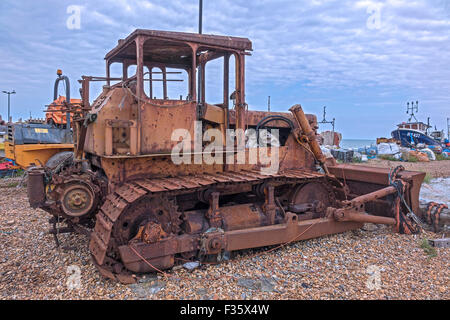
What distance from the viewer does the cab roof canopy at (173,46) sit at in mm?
4670

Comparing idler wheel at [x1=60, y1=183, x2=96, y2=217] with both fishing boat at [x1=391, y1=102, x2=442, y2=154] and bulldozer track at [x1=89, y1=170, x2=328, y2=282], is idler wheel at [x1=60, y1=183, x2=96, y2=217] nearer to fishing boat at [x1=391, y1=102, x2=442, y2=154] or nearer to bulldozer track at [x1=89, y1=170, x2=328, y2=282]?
bulldozer track at [x1=89, y1=170, x2=328, y2=282]

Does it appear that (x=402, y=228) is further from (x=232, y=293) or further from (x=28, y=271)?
(x=28, y=271)

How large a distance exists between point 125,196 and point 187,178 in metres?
0.94

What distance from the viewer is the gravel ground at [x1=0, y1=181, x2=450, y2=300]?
4.01 m

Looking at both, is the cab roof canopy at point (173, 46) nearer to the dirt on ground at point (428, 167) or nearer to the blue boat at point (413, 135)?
the dirt on ground at point (428, 167)

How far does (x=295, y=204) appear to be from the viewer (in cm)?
586

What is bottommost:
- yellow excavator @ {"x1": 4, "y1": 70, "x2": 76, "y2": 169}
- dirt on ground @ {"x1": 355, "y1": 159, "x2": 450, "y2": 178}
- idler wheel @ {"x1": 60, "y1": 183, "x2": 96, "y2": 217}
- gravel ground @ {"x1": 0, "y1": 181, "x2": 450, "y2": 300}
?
gravel ground @ {"x1": 0, "y1": 181, "x2": 450, "y2": 300}

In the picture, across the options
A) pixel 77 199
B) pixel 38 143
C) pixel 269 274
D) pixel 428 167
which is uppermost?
pixel 38 143

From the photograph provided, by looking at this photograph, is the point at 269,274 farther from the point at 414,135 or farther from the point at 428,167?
the point at 414,135

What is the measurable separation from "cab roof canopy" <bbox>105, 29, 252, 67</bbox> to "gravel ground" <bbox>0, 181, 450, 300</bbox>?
3.05 m

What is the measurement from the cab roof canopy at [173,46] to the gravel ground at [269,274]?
120 inches

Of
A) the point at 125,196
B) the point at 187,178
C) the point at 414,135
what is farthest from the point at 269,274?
the point at 414,135

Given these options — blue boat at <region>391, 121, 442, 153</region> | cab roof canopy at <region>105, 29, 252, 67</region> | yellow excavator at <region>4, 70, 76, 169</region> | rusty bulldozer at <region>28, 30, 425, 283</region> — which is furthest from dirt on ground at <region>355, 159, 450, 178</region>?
yellow excavator at <region>4, 70, 76, 169</region>

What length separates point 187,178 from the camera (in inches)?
190
